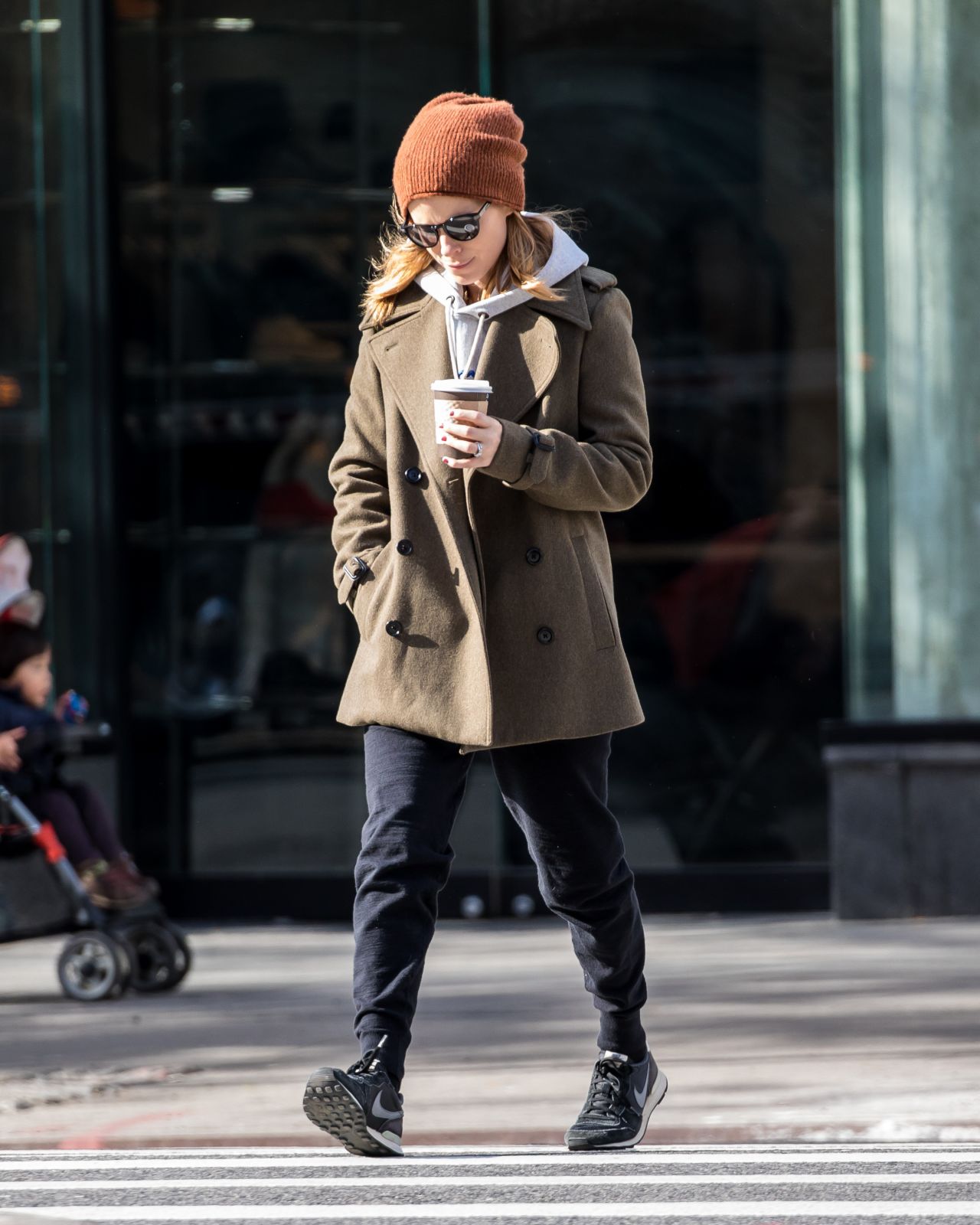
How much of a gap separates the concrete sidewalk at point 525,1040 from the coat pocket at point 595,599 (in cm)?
130

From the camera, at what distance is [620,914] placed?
4.21 metres

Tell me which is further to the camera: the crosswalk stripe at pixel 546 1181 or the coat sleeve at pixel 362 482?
the coat sleeve at pixel 362 482

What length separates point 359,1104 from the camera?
12.8ft

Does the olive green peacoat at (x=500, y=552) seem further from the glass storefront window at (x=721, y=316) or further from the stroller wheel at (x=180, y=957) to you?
the glass storefront window at (x=721, y=316)

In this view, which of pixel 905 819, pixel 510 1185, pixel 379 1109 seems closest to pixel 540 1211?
pixel 510 1185

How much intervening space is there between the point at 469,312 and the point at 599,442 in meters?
0.36

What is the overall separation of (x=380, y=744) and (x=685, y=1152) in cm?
108

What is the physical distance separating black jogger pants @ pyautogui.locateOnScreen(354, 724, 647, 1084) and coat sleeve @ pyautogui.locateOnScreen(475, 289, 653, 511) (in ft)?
1.61

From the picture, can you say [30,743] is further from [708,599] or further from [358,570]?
[358,570]

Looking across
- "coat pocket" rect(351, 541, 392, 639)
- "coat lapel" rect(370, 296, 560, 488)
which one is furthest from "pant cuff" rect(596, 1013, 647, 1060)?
"coat lapel" rect(370, 296, 560, 488)

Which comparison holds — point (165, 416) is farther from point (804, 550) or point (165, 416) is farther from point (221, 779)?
point (804, 550)

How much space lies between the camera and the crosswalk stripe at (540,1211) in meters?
3.80

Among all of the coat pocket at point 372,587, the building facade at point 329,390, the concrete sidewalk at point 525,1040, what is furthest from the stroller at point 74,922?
the coat pocket at point 372,587

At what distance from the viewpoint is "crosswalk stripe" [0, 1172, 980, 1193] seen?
161 inches
